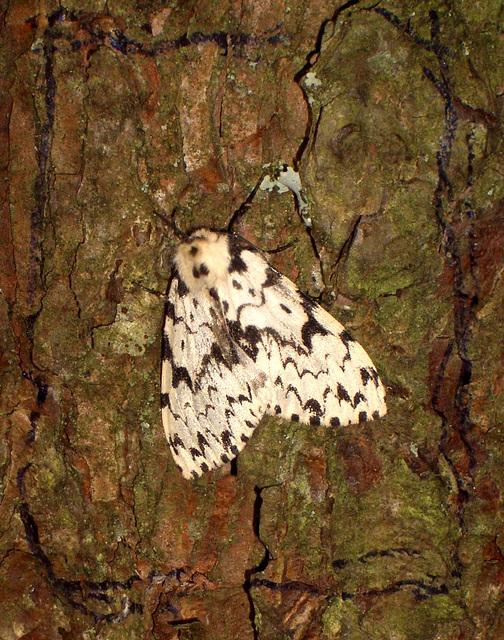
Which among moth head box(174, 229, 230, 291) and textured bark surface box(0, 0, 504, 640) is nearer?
textured bark surface box(0, 0, 504, 640)

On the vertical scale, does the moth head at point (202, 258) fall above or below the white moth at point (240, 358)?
above

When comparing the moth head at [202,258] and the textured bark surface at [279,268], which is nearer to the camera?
the textured bark surface at [279,268]

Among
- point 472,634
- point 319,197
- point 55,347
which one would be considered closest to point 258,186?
point 319,197

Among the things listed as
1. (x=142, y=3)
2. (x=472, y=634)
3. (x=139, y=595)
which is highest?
(x=142, y=3)

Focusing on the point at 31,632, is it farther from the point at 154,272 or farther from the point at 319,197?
the point at 319,197

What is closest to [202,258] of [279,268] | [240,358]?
[279,268]

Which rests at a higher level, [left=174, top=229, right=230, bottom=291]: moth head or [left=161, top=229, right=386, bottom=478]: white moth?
[left=174, top=229, right=230, bottom=291]: moth head
